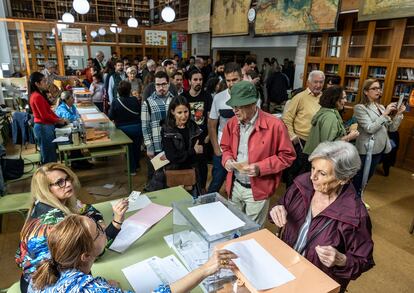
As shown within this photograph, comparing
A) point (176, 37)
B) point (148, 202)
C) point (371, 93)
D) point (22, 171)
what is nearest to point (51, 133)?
point (22, 171)

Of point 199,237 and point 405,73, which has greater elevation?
point 405,73

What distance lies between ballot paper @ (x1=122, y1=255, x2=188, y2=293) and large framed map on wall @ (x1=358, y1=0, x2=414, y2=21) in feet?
16.3

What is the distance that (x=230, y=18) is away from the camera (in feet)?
27.5

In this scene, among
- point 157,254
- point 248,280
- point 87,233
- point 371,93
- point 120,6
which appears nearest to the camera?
point 248,280

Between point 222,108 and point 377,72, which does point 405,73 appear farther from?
point 222,108

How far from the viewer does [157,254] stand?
1.54m

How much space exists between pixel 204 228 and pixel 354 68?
5711 mm

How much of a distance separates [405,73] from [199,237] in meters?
5.27

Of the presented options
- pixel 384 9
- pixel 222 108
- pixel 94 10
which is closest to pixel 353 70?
pixel 384 9

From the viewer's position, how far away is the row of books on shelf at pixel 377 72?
5218mm

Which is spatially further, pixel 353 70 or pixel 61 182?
pixel 353 70

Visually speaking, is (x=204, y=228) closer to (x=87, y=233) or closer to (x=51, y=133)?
(x=87, y=233)

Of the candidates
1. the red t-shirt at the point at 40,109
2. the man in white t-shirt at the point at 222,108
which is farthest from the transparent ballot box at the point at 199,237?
the red t-shirt at the point at 40,109

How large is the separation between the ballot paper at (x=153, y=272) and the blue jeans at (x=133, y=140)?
2859 mm
